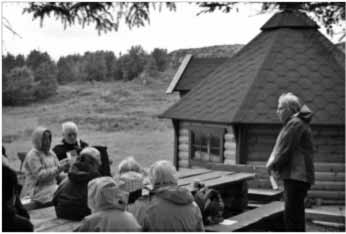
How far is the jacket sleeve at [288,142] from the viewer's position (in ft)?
→ 17.1

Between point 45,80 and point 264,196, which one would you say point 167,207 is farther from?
point 45,80

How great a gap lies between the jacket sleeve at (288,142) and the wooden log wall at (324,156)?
521 centimetres

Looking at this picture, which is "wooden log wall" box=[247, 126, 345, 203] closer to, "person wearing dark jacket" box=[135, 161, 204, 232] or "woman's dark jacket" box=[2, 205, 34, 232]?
"person wearing dark jacket" box=[135, 161, 204, 232]

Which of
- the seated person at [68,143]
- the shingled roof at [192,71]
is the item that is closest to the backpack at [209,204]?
the seated person at [68,143]

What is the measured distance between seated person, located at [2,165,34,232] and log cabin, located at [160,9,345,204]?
6969mm

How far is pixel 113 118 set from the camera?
11.4m

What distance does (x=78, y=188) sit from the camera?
4562 mm

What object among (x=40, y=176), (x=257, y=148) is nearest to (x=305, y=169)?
(x=40, y=176)

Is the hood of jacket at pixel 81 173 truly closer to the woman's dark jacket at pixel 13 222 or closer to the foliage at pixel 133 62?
the woman's dark jacket at pixel 13 222

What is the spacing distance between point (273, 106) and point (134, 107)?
122 inches

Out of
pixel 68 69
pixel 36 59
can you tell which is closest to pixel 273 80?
pixel 68 69

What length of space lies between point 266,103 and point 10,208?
7.69m

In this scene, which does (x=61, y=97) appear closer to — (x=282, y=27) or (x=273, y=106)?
(x=273, y=106)

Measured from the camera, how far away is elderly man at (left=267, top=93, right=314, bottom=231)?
17.1 feet
